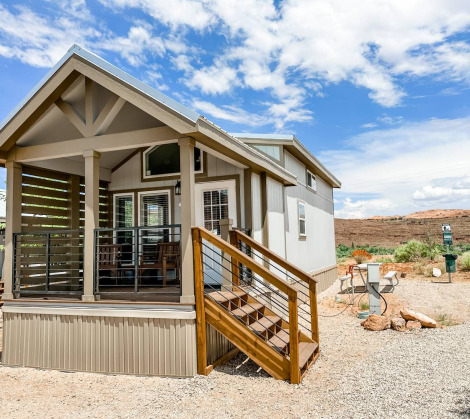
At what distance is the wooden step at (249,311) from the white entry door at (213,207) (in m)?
1.40

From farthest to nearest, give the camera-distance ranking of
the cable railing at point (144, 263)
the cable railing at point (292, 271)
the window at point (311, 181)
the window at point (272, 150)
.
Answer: the window at point (311, 181)
the window at point (272, 150)
the cable railing at point (144, 263)
the cable railing at point (292, 271)

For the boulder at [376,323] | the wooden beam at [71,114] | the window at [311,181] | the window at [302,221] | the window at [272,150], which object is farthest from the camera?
the window at [311,181]

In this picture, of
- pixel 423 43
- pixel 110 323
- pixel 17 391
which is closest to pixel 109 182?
pixel 110 323

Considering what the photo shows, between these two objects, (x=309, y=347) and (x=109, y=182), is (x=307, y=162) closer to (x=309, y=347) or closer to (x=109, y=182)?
(x=109, y=182)

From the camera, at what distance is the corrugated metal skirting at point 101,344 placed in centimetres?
488

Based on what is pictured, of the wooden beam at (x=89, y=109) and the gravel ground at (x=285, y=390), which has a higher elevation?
the wooden beam at (x=89, y=109)

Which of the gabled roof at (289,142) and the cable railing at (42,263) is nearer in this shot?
the cable railing at (42,263)

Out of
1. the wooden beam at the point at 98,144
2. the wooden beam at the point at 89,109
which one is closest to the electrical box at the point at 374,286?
the wooden beam at the point at 98,144

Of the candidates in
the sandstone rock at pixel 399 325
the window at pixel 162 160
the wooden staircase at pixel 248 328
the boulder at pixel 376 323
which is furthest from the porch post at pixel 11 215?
the sandstone rock at pixel 399 325

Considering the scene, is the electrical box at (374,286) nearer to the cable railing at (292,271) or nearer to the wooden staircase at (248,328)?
the cable railing at (292,271)

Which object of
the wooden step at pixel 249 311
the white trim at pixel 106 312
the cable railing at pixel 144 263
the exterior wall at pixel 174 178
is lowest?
the wooden step at pixel 249 311

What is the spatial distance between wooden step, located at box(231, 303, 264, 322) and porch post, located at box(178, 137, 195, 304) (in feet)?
2.61

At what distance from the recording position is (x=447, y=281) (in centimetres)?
1394

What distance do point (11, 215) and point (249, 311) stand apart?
4.09 metres
